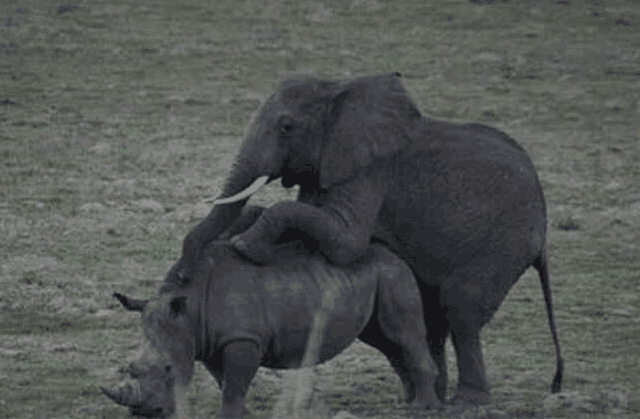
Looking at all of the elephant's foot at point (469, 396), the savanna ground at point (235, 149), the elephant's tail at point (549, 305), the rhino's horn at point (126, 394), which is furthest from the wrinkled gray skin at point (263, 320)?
the elephant's tail at point (549, 305)

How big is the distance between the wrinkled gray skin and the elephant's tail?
90cm

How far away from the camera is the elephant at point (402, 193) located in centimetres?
923

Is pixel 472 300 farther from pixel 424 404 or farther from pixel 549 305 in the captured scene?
pixel 549 305

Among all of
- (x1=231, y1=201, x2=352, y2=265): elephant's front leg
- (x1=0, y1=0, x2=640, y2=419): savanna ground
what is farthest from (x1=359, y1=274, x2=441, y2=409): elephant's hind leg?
(x1=231, y1=201, x2=352, y2=265): elephant's front leg

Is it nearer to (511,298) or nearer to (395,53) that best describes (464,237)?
(511,298)

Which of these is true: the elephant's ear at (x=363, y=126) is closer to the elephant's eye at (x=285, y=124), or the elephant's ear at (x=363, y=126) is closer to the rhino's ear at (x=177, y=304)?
the elephant's eye at (x=285, y=124)

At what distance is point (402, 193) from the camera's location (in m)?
9.48

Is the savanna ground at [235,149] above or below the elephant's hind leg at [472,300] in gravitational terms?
below

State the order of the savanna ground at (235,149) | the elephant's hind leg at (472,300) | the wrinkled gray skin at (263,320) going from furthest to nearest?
1. the savanna ground at (235,149)
2. the elephant's hind leg at (472,300)
3. the wrinkled gray skin at (263,320)

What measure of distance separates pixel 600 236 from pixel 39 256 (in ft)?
15.2

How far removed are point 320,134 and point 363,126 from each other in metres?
0.21

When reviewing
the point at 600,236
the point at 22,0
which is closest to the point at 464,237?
the point at 600,236

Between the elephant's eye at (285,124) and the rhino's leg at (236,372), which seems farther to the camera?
the elephant's eye at (285,124)

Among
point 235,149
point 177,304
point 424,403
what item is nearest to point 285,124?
point 177,304
